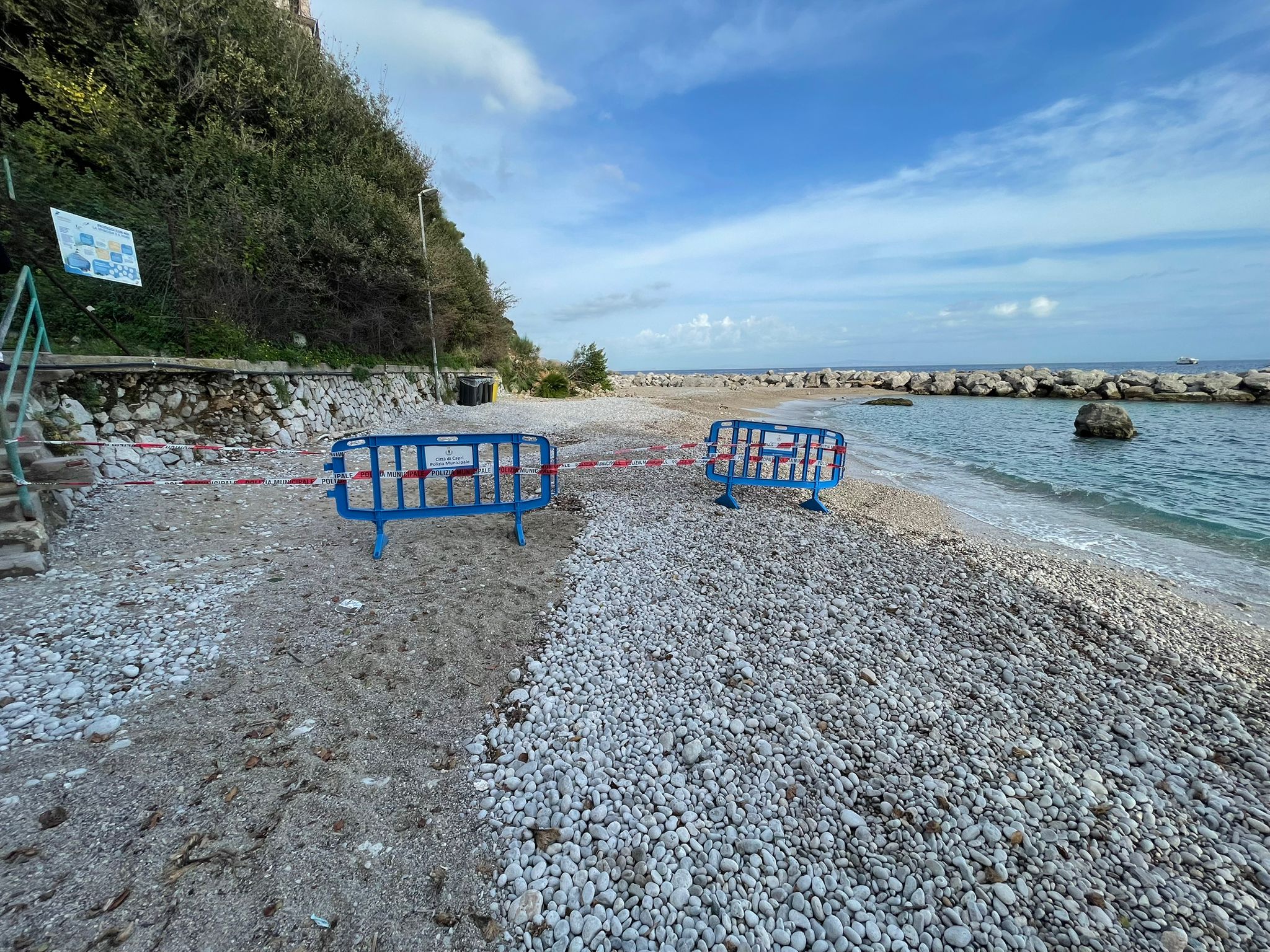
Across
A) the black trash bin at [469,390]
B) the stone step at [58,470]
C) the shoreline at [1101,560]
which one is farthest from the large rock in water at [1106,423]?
the stone step at [58,470]

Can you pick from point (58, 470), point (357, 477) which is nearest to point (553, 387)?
point (357, 477)

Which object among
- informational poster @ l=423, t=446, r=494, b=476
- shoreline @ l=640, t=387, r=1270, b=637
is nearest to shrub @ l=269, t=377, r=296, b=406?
informational poster @ l=423, t=446, r=494, b=476

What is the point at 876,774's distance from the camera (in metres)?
3.06

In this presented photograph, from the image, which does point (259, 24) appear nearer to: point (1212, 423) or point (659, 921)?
point (659, 921)

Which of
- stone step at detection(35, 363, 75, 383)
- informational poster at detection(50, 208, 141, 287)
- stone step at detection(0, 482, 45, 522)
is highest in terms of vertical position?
informational poster at detection(50, 208, 141, 287)

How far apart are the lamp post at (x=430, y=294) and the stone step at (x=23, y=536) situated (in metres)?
12.7

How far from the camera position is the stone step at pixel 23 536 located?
4617 millimetres

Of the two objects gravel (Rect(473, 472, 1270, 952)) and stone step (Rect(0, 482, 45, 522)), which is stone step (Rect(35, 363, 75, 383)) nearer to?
stone step (Rect(0, 482, 45, 522))

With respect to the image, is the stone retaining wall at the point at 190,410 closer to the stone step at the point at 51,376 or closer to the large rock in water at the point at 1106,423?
the stone step at the point at 51,376

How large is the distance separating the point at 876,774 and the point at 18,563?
23.5 feet

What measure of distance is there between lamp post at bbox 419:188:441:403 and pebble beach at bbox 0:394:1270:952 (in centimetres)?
1267

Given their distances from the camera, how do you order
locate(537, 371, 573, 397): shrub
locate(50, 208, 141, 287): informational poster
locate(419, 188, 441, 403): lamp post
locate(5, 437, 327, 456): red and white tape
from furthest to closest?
locate(537, 371, 573, 397): shrub, locate(419, 188, 441, 403): lamp post, locate(50, 208, 141, 287): informational poster, locate(5, 437, 327, 456): red and white tape

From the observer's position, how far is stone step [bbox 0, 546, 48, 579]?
4.51 m

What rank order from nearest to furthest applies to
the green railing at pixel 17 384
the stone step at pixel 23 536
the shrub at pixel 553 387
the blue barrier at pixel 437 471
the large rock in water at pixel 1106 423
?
the stone step at pixel 23 536, the green railing at pixel 17 384, the blue barrier at pixel 437 471, the large rock in water at pixel 1106 423, the shrub at pixel 553 387
